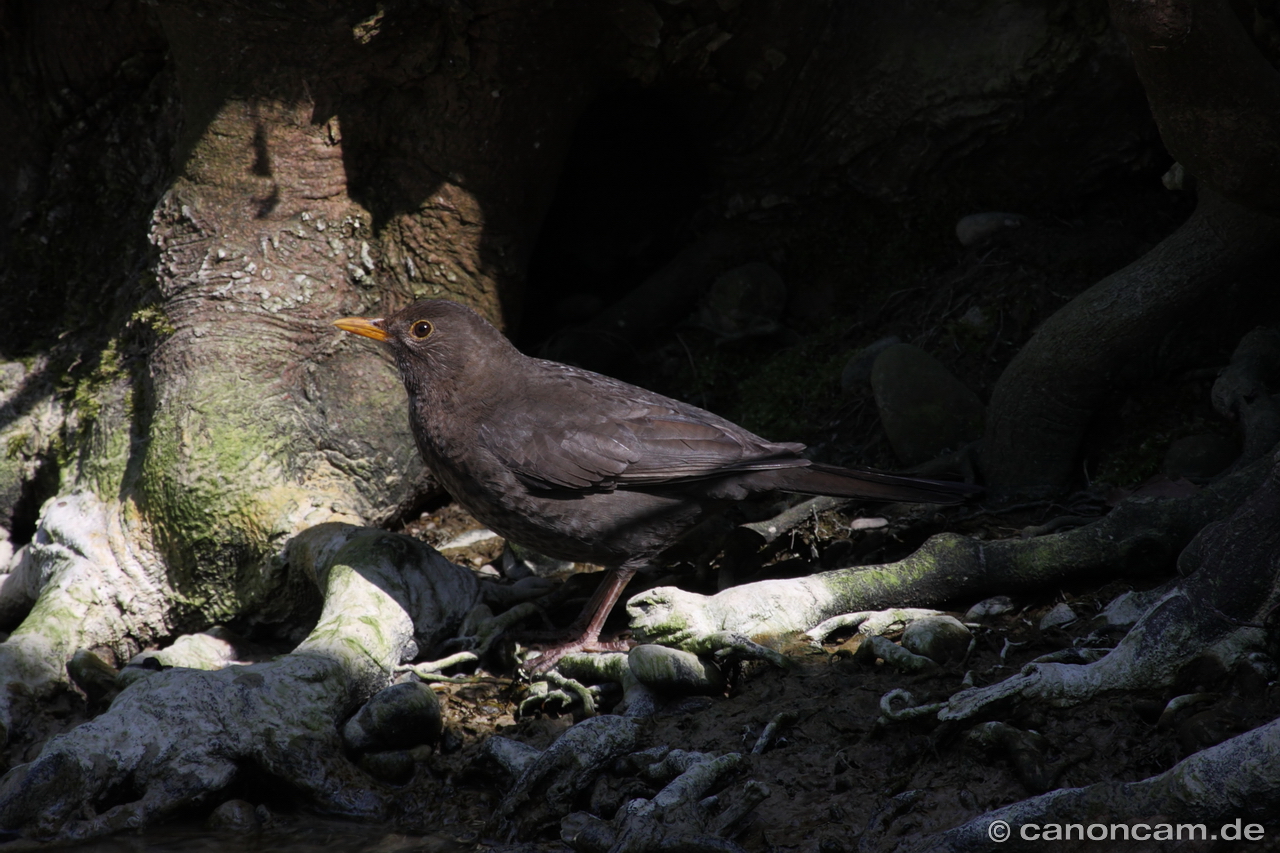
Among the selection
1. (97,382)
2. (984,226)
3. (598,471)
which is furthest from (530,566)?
(984,226)

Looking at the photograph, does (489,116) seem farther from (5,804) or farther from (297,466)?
(5,804)

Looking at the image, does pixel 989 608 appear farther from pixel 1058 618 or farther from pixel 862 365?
pixel 862 365

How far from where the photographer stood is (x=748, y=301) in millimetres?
6371

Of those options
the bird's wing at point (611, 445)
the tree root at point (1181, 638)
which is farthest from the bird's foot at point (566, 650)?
the tree root at point (1181, 638)

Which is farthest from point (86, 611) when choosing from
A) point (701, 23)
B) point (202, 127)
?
point (701, 23)

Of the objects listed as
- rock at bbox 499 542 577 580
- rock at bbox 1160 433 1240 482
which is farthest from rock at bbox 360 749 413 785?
rock at bbox 1160 433 1240 482

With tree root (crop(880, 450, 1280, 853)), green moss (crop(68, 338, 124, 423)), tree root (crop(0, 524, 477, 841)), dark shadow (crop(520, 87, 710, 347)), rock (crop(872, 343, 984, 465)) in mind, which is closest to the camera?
tree root (crop(880, 450, 1280, 853))

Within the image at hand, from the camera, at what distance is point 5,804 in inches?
130

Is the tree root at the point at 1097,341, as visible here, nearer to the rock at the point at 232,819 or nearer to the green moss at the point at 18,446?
the rock at the point at 232,819

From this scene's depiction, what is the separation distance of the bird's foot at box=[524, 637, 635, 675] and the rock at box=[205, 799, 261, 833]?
1.23 meters

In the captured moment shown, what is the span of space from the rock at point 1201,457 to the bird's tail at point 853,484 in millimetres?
929

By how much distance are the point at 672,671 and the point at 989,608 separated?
1298 mm

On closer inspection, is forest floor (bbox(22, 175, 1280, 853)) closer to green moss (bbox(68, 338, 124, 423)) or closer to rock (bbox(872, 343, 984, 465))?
rock (bbox(872, 343, 984, 465))

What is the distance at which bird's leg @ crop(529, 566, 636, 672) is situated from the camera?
4.31 meters
